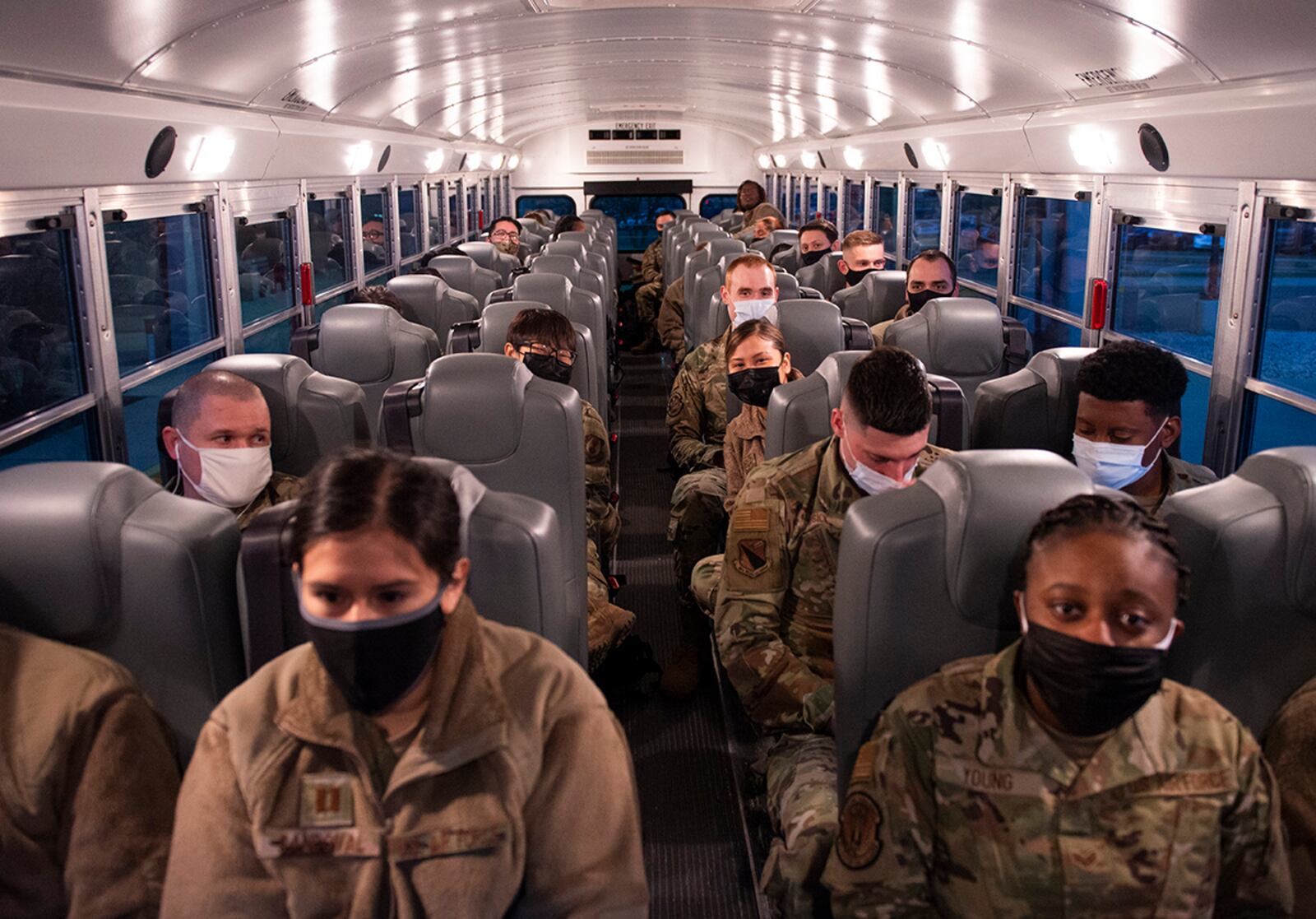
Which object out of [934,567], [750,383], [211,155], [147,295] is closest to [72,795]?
[934,567]

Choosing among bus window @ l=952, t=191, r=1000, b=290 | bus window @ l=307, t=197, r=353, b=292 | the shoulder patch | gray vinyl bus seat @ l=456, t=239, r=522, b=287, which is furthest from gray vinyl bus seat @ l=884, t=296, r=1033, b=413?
bus window @ l=307, t=197, r=353, b=292

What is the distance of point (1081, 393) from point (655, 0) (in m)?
3.37

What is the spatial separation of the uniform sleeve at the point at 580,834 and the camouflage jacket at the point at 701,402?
4.14m

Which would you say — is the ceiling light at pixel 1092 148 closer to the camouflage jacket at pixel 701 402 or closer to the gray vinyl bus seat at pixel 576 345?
the camouflage jacket at pixel 701 402

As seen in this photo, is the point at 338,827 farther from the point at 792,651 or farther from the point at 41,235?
the point at 41,235

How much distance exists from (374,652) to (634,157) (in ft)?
67.3

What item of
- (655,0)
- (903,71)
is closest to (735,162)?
(903,71)

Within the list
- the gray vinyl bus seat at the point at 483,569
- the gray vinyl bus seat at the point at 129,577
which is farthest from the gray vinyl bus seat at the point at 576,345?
the gray vinyl bus seat at the point at 129,577

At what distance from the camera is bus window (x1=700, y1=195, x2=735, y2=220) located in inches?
876

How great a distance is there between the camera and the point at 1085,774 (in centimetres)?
202

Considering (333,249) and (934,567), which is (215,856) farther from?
(333,249)

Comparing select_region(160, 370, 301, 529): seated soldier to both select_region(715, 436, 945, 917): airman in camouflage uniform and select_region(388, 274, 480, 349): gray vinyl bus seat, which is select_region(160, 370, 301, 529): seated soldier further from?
select_region(388, 274, 480, 349): gray vinyl bus seat

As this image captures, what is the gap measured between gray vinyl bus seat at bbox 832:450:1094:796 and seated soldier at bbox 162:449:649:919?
66cm

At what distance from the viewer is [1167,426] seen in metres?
3.45
